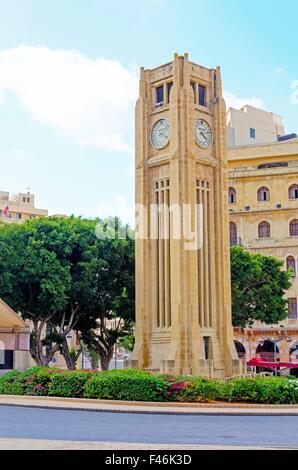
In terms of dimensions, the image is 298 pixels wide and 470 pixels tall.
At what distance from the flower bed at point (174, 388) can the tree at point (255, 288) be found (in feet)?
75.9

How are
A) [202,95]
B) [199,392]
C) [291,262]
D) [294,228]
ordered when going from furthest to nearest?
1. [294,228]
2. [291,262]
3. [202,95]
4. [199,392]

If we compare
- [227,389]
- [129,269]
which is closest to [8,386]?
[227,389]

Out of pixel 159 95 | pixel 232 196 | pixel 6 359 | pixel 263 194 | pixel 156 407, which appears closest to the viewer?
pixel 156 407

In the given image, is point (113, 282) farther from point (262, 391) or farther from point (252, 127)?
point (252, 127)

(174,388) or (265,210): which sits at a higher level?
(265,210)

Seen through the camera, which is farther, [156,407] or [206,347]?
[206,347]

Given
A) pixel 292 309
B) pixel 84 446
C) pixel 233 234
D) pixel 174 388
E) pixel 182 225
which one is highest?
pixel 233 234

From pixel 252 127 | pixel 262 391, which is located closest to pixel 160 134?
pixel 262 391

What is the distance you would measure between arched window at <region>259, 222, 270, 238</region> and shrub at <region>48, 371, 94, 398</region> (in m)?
40.7

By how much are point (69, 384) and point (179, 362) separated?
10.2 meters

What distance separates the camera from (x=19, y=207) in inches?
4279

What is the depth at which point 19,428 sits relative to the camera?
17.7 metres

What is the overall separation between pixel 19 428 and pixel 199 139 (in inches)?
1032
